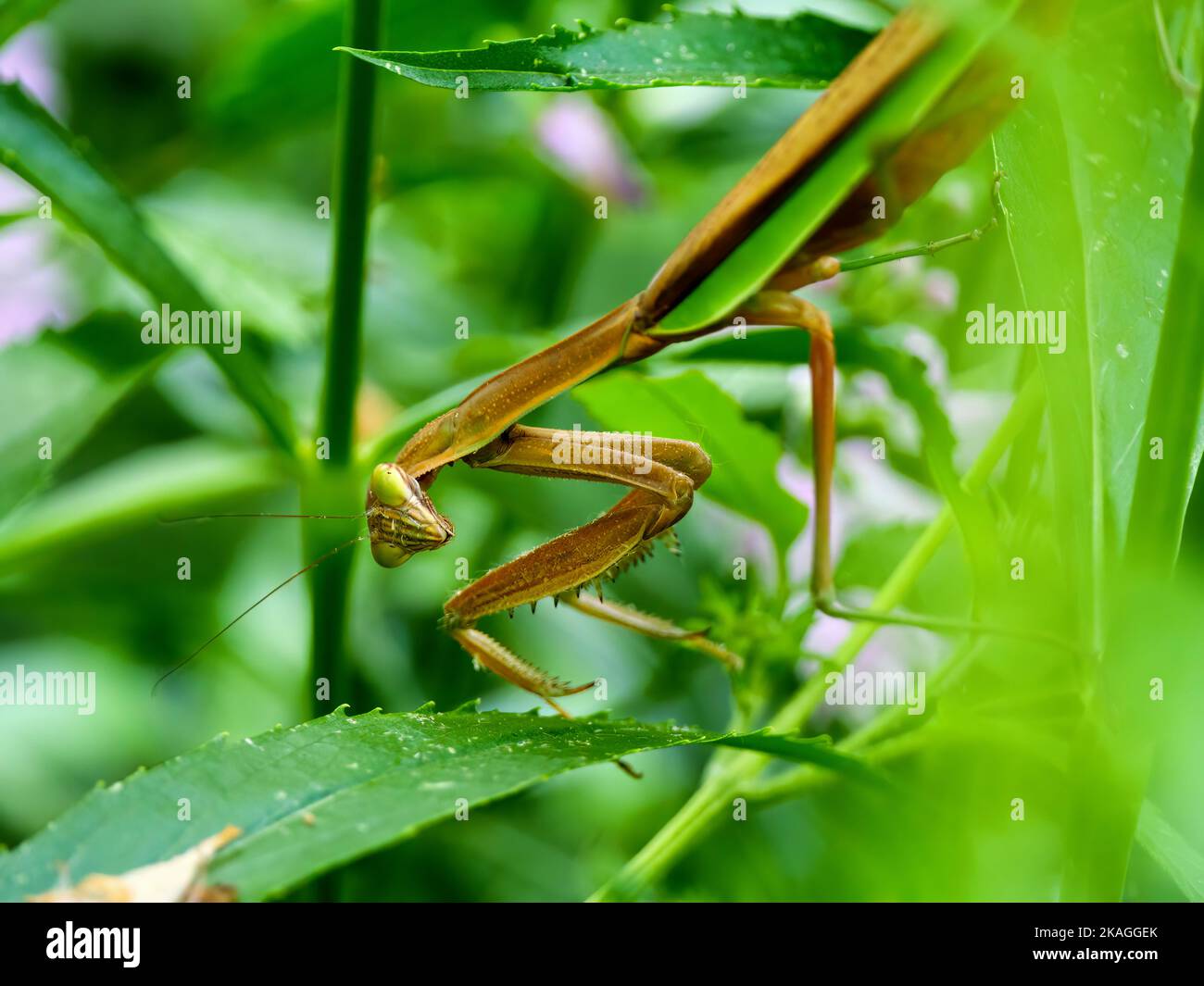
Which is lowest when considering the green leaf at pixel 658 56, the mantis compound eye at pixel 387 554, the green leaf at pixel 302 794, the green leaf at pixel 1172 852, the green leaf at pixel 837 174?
the green leaf at pixel 1172 852

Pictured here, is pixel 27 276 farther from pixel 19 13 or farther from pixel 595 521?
pixel 595 521

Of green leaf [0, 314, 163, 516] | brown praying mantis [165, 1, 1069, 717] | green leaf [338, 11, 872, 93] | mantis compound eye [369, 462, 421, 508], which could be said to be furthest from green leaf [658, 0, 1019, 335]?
green leaf [0, 314, 163, 516]

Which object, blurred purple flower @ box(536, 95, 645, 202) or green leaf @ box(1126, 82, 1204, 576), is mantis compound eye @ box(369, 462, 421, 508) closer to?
green leaf @ box(1126, 82, 1204, 576)

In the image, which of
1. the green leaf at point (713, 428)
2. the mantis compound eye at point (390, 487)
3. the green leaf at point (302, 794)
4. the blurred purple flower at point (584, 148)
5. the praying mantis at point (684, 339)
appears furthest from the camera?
the blurred purple flower at point (584, 148)

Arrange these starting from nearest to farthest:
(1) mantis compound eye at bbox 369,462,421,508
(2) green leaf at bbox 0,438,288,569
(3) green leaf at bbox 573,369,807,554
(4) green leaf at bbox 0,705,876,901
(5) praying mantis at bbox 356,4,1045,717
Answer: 1. (4) green leaf at bbox 0,705,876,901
2. (5) praying mantis at bbox 356,4,1045,717
3. (1) mantis compound eye at bbox 369,462,421,508
4. (3) green leaf at bbox 573,369,807,554
5. (2) green leaf at bbox 0,438,288,569

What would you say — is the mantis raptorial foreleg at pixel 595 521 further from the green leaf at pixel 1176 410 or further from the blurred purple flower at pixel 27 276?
the blurred purple flower at pixel 27 276

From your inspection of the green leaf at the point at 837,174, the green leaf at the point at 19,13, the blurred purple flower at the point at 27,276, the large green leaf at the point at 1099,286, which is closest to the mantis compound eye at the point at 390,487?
the green leaf at the point at 837,174

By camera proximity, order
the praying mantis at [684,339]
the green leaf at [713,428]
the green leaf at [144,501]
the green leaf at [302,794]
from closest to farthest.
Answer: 1. the green leaf at [302,794]
2. the praying mantis at [684,339]
3. the green leaf at [713,428]
4. the green leaf at [144,501]
